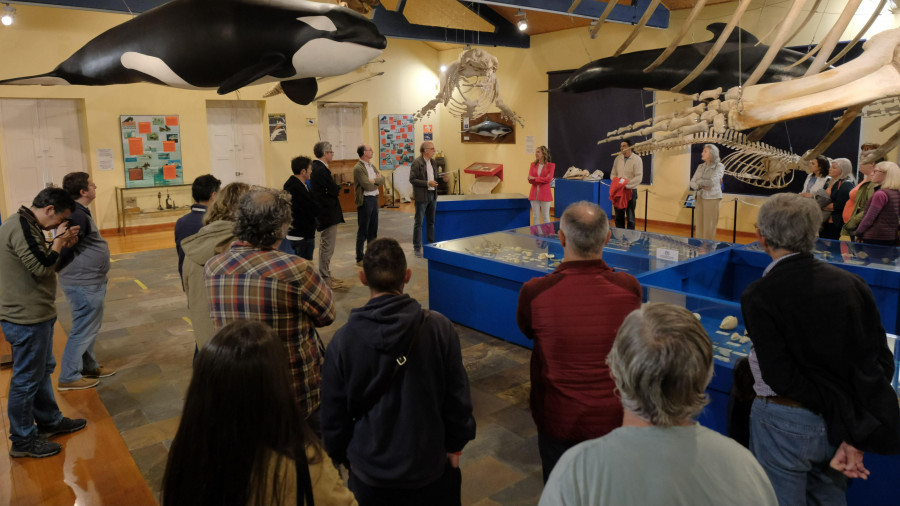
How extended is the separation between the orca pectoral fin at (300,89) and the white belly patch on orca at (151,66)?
2.23ft

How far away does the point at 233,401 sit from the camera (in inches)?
51.4

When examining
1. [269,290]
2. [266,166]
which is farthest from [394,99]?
[269,290]

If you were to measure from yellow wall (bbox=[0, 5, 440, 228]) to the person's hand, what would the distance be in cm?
1106

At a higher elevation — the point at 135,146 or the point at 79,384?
the point at 135,146

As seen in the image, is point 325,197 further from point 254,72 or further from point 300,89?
point 254,72

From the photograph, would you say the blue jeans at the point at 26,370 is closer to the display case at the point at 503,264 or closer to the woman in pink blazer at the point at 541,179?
the display case at the point at 503,264

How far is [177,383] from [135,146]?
788cm

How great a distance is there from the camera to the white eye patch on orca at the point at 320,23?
148 inches

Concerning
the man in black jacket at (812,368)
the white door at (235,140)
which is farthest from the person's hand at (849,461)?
the white door at (235,140)

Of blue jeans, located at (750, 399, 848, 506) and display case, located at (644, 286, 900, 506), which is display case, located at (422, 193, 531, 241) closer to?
display case, located at (644, 286, 900, 506)

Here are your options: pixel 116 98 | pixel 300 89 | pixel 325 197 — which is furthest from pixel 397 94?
pixel 300 89

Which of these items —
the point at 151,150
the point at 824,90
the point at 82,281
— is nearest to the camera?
the point at 824,90

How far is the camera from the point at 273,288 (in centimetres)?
232

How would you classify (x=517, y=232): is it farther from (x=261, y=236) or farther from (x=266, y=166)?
(x=266, y=166)
